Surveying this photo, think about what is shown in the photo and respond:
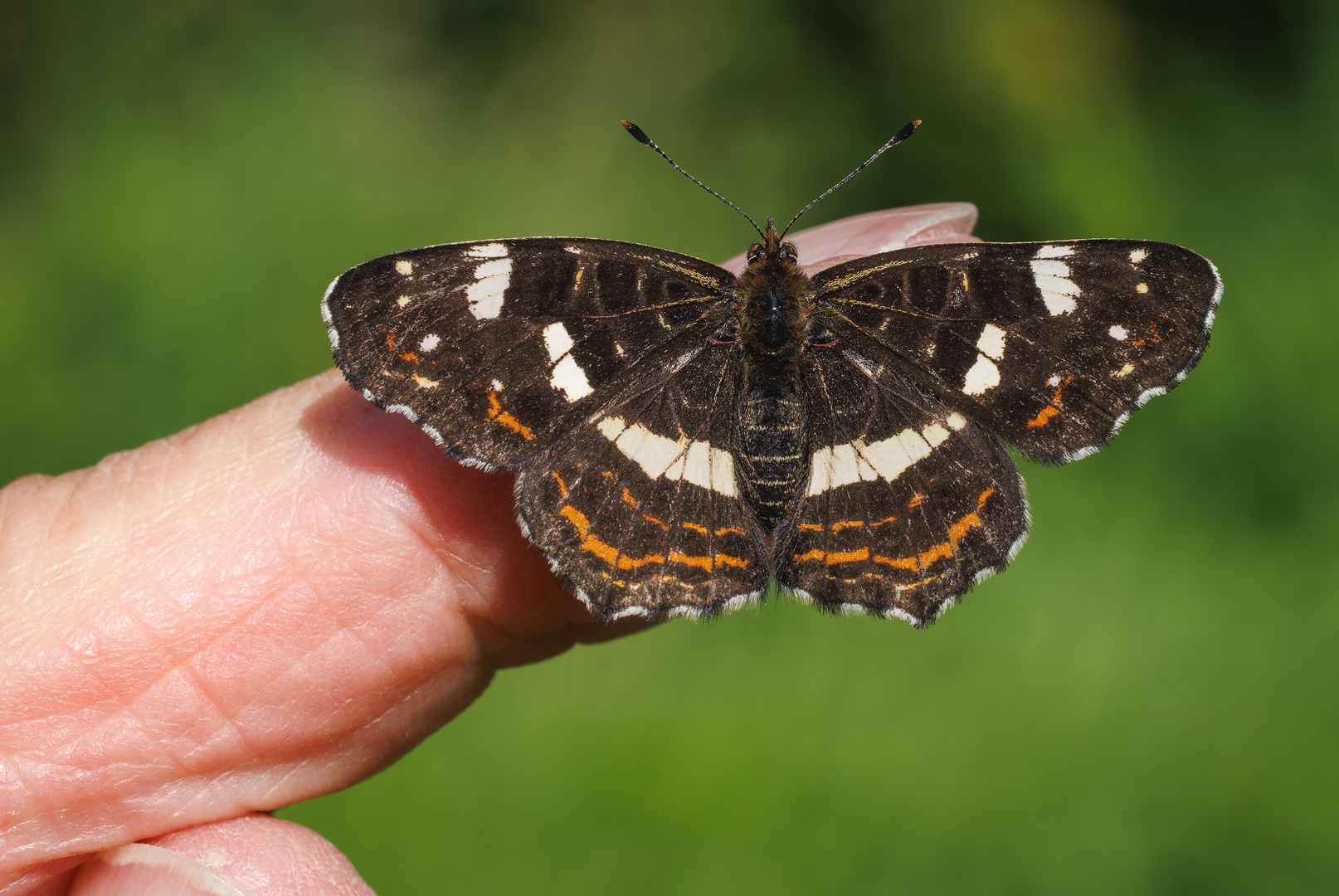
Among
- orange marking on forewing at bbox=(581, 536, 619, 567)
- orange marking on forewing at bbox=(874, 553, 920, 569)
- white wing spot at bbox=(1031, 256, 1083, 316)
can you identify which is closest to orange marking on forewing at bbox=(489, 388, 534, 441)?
orange marking on forewing at bbox=(581, 536, 619, 567)

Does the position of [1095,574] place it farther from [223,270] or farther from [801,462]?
[223,270]

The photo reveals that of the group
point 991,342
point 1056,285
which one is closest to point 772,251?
point 991,342

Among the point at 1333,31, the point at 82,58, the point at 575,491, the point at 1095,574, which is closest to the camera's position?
the point at 575,491

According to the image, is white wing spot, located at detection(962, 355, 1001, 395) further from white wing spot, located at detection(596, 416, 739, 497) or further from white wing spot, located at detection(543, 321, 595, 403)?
white wing spot, located at detection(543, 321, 595, 403)

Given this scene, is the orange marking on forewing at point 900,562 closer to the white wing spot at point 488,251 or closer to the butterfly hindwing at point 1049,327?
the butterfly hindwing at point 1049,327

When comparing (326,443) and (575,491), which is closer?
(575,491)

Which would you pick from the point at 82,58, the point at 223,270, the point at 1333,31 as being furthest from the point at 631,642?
the point at 82,58

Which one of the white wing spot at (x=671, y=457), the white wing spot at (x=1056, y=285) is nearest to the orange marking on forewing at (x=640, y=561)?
the white wing spot at (x=671, y=457)
